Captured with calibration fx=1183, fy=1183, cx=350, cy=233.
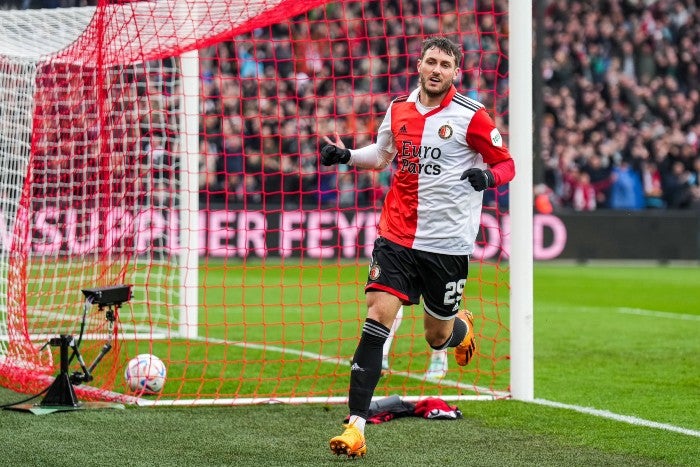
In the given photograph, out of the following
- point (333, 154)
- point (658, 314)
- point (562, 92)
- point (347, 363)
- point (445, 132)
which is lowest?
point (347, 363)

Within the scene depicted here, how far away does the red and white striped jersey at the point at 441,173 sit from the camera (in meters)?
5.86

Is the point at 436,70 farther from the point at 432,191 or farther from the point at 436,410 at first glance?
the point at 436,410

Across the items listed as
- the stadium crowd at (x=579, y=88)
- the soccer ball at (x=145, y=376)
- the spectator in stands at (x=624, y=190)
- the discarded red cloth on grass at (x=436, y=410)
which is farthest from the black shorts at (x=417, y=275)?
the spectator in stands at (x=624, y=190)

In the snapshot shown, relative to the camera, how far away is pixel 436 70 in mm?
5820

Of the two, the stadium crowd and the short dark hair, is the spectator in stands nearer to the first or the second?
the stadium crowd

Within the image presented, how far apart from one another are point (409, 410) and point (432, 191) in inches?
54.4

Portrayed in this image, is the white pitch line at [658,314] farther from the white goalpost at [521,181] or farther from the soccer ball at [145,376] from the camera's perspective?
the soccer ball at [145,376]

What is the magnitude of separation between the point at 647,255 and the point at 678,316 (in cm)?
1002

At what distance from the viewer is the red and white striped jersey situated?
19.2ft

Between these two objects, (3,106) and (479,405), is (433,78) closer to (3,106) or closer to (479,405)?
(479,405)

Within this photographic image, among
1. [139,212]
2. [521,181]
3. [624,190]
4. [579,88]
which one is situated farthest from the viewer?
[579,88]

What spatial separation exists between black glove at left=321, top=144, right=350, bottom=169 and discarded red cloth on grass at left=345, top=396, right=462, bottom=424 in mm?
1385

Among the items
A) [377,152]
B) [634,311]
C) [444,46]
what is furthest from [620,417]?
[634,311]

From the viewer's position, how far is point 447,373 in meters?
8.51
